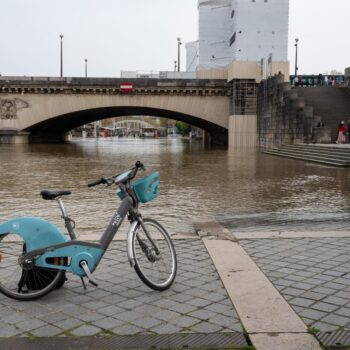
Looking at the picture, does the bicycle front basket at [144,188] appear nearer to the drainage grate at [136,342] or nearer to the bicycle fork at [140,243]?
the bicycle fork at [140,243]

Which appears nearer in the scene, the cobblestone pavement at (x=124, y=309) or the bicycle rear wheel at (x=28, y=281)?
the cobblestone pavement at (x=124, y=309)

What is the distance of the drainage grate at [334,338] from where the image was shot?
3.11 m

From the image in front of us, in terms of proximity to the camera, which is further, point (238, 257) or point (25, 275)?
point (238, 257)

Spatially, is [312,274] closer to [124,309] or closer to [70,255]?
[124,309]

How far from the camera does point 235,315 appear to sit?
141 inches

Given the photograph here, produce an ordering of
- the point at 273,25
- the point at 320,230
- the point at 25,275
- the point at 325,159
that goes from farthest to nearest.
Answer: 1. the point at 273,25
2. the point at 325,159
3. the point at 320,230
4. the point at 25,275

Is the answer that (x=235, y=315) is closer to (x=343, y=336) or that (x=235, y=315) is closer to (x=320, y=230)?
(x=343, y=336)

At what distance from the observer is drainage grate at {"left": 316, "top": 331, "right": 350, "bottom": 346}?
3.11 meters

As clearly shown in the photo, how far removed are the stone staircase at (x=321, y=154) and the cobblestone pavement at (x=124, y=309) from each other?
1482 centimetres

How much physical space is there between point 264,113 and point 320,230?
29429 mm

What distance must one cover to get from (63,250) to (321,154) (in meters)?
18.7

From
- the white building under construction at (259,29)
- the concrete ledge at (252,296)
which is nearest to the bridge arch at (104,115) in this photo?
the white building under construction at (259,29)

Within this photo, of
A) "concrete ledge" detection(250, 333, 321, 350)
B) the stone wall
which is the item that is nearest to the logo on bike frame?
"concrete ledge" detection(250, 333, 321, 350)

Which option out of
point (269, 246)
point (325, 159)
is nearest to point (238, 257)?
point (269, 246)
